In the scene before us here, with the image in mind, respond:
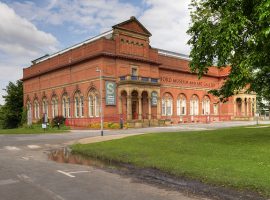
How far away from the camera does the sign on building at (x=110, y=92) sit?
50375 millimetres

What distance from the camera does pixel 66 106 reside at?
2378 inches

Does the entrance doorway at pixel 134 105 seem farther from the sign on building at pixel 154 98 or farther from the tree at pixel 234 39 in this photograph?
the tree at pixel 234 39

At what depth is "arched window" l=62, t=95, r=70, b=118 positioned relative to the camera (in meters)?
59.7

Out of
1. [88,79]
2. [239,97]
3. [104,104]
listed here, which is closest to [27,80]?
[88,79]

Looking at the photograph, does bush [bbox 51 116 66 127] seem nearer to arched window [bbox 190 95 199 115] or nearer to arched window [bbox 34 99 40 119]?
arched window [bbox 34 99 40 119]

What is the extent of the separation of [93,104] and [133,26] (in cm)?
1380

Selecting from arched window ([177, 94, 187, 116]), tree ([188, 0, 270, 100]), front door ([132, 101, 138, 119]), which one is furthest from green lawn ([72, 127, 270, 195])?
arched window ([177, 94, 187, 116])

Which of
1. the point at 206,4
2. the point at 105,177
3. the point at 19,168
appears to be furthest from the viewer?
the point at 206,4

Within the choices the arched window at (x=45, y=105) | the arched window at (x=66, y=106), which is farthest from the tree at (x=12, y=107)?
the arched window at (x=66, y=106)

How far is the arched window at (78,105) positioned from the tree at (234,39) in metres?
38.5

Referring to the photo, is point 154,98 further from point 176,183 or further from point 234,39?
point 176,183

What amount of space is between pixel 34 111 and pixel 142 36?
30842 millimetres

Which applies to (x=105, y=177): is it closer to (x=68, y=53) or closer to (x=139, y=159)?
(x=139, y=159)

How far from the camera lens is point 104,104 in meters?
49.9
